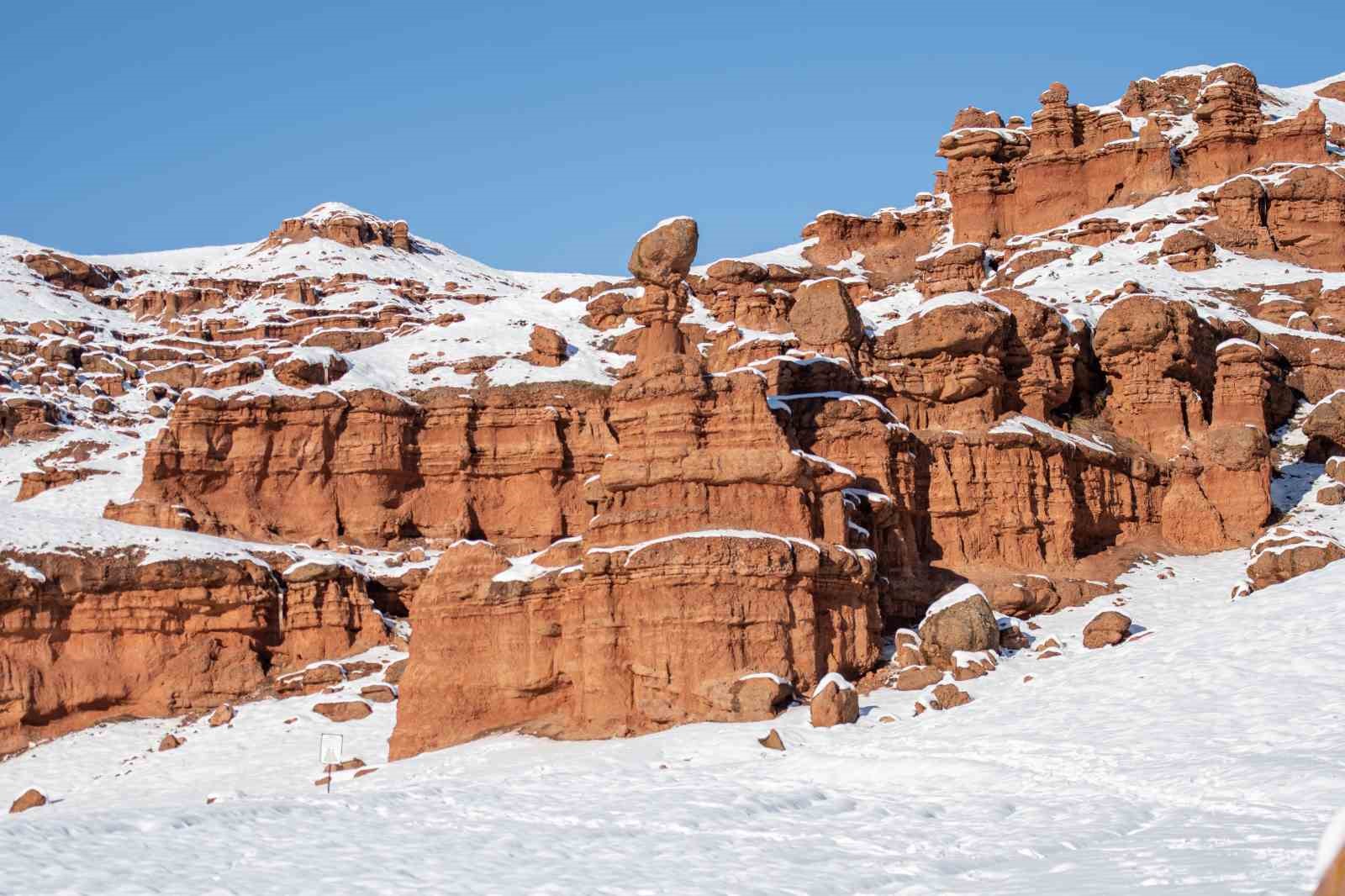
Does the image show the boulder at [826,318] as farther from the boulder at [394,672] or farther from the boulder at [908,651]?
the boulder at [394,672]

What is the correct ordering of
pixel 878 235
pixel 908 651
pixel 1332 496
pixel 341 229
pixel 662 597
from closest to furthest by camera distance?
pixel 662 597, pixel 908 651, pixel 1332 496, pixel 878 235, pixel 341 229

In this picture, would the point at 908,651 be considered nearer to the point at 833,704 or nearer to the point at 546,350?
the point at 833,704

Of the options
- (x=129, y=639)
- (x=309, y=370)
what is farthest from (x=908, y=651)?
(x=309, y=370)

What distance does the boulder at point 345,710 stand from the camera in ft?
128

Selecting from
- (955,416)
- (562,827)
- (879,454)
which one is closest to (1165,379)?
(955,416)

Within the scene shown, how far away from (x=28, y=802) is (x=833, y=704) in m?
18.2

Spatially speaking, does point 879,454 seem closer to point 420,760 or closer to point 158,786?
→ point 420,760

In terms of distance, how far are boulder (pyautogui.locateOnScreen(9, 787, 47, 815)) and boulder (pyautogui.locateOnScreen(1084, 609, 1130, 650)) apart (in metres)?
23.4

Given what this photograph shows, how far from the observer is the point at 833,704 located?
2861 centimetres

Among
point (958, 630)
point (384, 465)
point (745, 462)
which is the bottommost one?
point (958, 630)

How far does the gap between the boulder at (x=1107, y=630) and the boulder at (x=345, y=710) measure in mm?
17773

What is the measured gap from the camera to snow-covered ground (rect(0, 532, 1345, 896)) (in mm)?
15227

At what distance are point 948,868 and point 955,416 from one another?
99.0ft

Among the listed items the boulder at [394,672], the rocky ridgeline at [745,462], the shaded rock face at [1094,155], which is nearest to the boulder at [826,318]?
the rocky ridgeline at [745,462]
